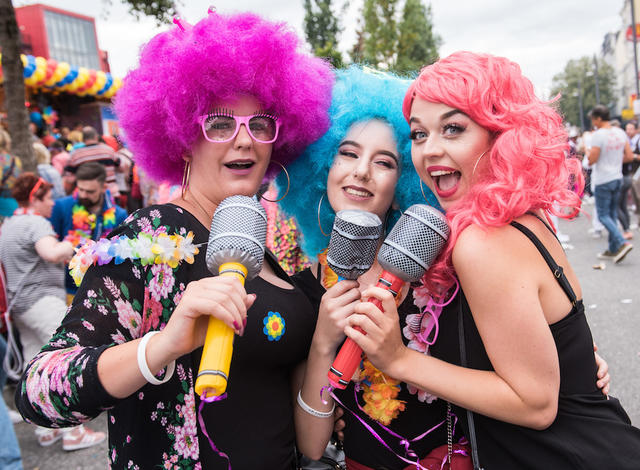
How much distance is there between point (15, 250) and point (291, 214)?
265 centimetres

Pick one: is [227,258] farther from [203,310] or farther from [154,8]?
[154,8]

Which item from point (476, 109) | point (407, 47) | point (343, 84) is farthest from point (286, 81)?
point (407, 47)

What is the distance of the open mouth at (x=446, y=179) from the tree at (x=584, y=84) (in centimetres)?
6200

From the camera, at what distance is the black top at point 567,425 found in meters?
1.40

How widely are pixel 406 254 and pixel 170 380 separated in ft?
2.57

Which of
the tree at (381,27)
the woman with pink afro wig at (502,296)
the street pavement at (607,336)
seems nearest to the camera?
the woman with pink afro wig at (502,296)

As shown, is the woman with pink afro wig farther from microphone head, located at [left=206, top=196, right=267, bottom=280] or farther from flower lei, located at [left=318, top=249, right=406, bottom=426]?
microphone head, located at [left=206, top=196, right=267, bottom=280]

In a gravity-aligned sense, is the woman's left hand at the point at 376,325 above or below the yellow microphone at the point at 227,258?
below

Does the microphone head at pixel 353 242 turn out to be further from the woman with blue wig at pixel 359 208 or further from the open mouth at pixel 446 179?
the open mouth at pixel 446 179

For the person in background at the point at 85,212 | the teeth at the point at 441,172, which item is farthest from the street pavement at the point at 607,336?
the teeth at the point at 441,172

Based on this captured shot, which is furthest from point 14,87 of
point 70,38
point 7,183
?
point 70,38

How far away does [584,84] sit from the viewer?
59875 millimetres

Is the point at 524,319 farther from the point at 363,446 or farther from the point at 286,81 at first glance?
the point at 286,81

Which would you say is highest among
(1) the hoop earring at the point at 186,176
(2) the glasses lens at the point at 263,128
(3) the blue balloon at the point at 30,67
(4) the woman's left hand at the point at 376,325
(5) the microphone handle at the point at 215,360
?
(2) the glasses lens at the point at 263,128
